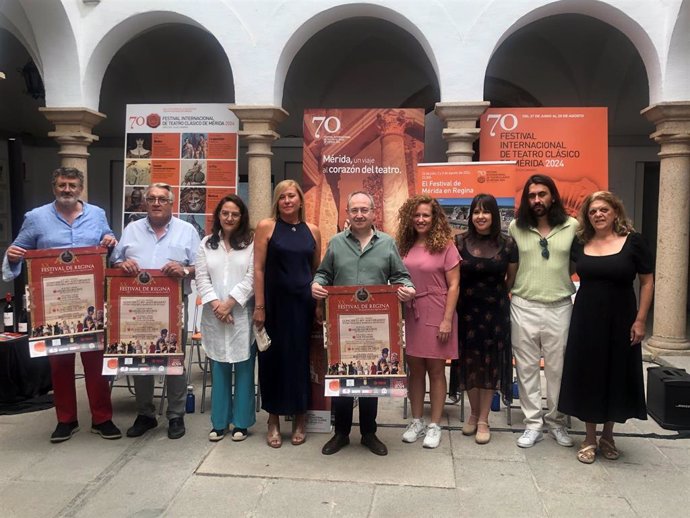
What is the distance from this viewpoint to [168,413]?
4047 millimetres

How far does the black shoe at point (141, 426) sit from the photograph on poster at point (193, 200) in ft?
10.8

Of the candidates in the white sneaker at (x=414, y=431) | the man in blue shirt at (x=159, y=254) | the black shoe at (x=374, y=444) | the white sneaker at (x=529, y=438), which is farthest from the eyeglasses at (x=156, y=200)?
the white sneaker at (x=529, y=438)

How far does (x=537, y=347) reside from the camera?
378 centimetres

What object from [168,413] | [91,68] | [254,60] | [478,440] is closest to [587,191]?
[478,440]

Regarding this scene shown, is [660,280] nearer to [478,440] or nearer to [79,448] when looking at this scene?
[478,440]

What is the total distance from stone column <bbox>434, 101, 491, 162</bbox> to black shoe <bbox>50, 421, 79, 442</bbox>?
4616mm

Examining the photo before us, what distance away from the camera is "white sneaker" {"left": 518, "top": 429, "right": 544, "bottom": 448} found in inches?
151

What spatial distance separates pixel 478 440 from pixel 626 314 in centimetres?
128

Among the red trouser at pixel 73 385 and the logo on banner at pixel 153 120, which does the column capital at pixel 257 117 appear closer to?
the logo on banner at pixel 153 120

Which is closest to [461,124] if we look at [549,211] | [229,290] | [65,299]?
[549,211]

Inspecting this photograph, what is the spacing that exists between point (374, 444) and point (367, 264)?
1.18m

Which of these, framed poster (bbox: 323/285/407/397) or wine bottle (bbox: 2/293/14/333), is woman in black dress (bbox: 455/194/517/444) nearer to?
framed poster (bbox: 323/285/407/397)

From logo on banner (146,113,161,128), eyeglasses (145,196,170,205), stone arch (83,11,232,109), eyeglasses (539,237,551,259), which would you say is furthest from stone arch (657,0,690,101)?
logo on banner (146,113,161,128)

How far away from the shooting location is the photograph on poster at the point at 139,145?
6.91m
